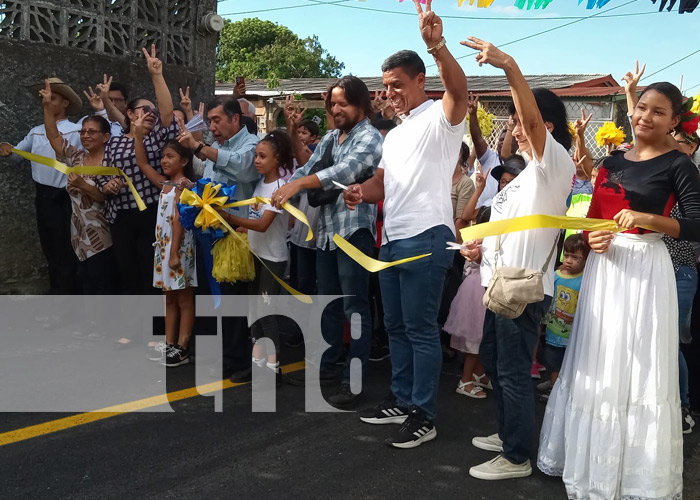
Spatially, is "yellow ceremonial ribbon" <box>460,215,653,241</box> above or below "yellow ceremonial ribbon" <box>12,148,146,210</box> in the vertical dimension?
below

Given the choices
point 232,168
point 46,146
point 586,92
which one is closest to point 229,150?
point 232,168

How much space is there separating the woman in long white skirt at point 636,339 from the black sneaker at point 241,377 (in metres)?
2.39

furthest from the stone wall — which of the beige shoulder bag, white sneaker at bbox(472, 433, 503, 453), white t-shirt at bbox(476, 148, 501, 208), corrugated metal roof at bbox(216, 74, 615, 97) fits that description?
corrugated metal roof at bbox(216, 74, 615, 97)

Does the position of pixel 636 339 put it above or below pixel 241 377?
above

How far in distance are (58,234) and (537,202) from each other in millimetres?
4759

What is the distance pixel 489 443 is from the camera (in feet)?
12.8

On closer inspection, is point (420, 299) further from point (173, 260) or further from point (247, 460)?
point (173, 260)

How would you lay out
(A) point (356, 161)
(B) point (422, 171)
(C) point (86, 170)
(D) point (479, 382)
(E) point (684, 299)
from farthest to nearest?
(C) point (86, 170), (D) point (479, 382), (A) point (356, 161), (E) point (684, 299), (B) point (422, 171)

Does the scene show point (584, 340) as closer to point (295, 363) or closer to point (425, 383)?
point (425, 383)

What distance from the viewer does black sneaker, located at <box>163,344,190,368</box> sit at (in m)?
5.23

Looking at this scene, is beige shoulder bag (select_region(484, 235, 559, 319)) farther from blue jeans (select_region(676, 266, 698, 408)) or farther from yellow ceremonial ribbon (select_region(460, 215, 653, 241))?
blue jeans (select_region(676, 266, 698, 408))

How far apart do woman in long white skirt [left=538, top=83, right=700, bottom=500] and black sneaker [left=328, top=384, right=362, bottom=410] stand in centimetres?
156

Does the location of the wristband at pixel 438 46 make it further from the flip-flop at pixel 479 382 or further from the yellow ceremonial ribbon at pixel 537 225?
the flip-flop at pixel 479 382

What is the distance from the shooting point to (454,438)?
4070 mm
